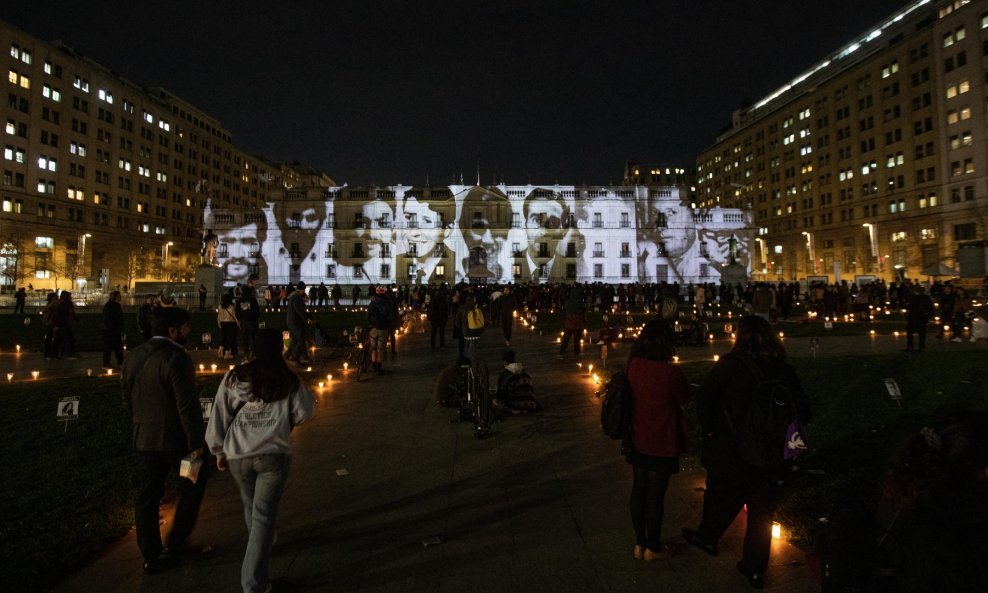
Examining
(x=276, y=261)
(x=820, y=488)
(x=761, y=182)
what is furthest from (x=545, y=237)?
(x=820, y=488)

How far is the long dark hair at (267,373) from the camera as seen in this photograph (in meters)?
3.07

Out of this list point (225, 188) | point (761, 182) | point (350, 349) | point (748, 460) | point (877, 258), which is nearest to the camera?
point (748, 460)

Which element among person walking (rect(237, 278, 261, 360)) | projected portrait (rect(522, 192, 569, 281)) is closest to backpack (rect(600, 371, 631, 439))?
person walking (rect(237, 278, 261, 360))

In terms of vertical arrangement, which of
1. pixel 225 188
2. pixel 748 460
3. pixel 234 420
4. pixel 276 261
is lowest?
pixel 748 460

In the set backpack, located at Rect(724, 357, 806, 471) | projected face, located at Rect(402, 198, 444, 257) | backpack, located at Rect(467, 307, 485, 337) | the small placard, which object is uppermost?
projected face, located at Rect(402, 198, 444, 257)

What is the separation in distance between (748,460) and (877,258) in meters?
65.4

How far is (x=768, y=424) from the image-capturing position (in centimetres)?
301

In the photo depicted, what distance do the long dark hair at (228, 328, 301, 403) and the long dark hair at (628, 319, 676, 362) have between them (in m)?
2.16

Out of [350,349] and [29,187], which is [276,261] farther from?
[350,349]

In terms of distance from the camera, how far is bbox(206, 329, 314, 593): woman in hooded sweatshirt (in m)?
3.01

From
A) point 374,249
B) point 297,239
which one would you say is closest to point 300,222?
point 297,239

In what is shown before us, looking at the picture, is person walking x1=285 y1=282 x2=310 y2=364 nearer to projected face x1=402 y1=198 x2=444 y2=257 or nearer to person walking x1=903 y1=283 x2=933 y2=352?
person walking x1=903 y1=283 x2=933 y2=352

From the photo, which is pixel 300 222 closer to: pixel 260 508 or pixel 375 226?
pixel 375 226

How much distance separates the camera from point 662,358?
3.43 meters
